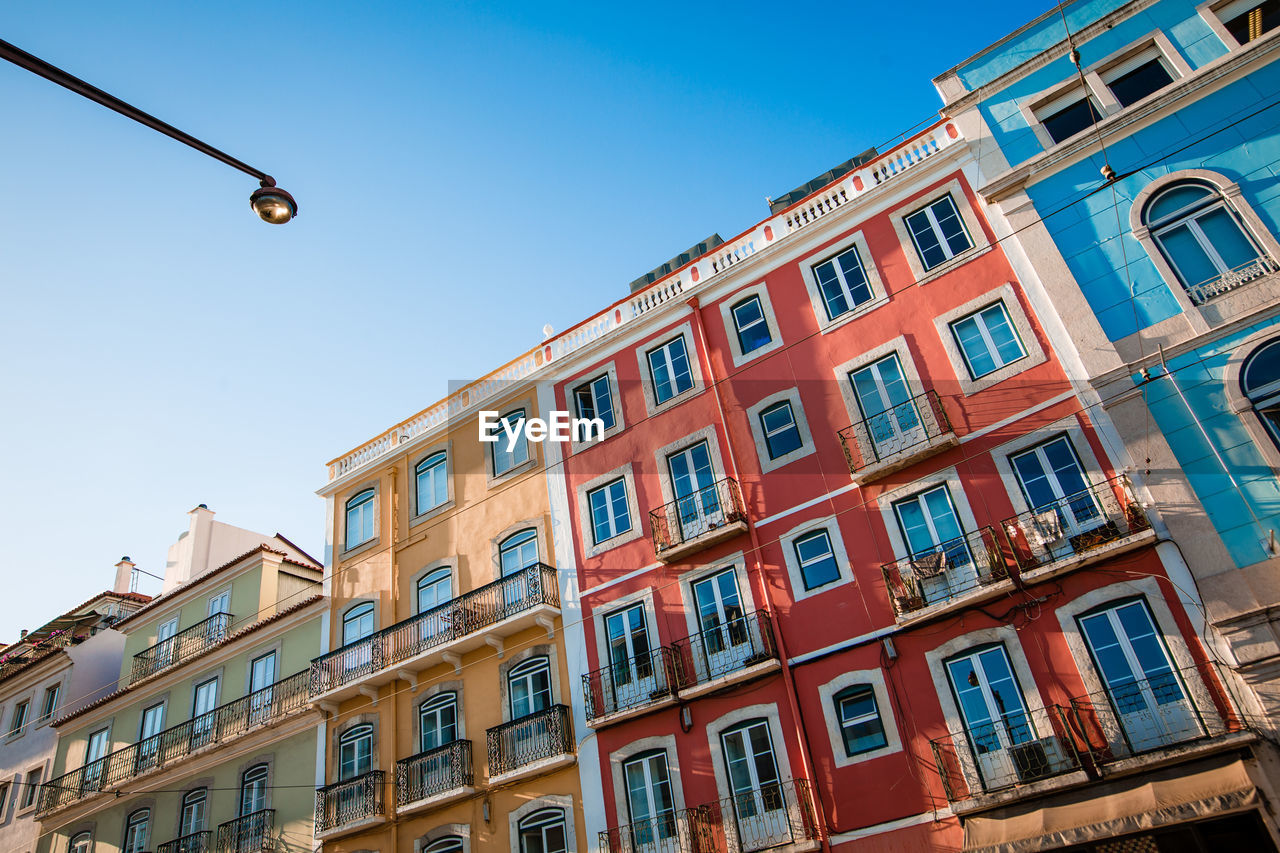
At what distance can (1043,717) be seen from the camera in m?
15.7

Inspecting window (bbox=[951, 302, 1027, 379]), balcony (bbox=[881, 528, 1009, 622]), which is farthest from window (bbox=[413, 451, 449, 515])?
window (bbox=[951, 302, 1027, 379])

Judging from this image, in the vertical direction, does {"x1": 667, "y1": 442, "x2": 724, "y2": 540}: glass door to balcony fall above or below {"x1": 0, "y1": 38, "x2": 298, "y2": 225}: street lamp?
above

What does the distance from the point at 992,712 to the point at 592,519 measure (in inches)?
423

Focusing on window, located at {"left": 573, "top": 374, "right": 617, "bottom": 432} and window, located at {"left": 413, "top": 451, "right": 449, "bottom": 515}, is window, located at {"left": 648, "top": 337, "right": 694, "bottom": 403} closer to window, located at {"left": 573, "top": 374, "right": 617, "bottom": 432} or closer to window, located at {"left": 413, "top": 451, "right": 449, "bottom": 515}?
window, located at {"left": 573, "top": 374, "right": 617, "bottom": 432}

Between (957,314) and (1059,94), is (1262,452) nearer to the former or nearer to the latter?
(957,314)

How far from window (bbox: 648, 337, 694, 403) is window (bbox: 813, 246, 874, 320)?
3.91 meters

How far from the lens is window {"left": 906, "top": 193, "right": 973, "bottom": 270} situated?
20.4 m

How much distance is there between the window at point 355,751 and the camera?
24.3m

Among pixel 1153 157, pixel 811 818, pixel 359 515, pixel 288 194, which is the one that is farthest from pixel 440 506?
pixel 1153 157

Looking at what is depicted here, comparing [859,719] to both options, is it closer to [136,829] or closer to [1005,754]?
[1005,754]

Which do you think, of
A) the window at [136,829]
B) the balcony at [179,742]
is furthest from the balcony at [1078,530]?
the window at [136,829]

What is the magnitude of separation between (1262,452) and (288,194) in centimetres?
1564

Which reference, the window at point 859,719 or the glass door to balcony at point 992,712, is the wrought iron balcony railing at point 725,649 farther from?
the glass door to balcony at point 992,712

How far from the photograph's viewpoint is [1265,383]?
15836 mm
